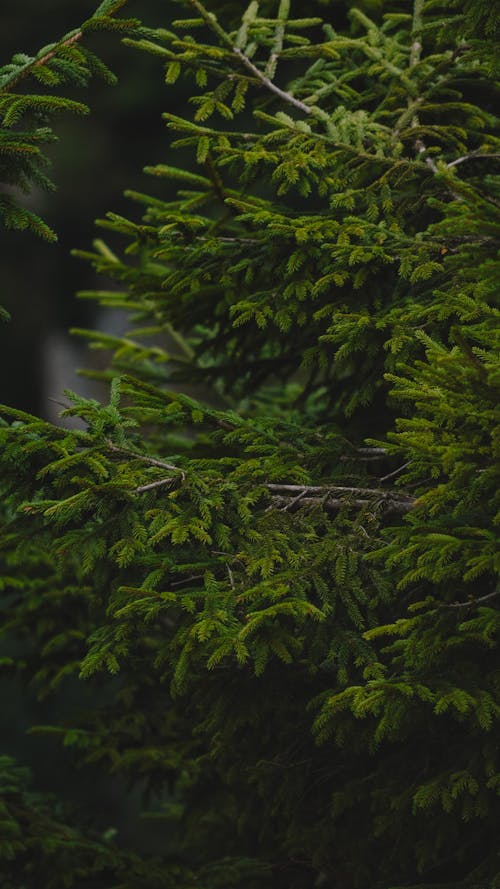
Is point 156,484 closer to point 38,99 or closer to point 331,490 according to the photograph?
point 331,490

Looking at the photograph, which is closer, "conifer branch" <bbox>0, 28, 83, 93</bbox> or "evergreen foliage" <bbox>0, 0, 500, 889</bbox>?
"evergreen foliage" <bbox>0, 0, 500, 889</bbox>

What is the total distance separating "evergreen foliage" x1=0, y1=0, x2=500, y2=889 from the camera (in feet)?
7.25

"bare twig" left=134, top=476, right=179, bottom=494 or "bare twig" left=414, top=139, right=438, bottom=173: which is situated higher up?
"bare twig" left=414, top=139, right=438, bottom=173

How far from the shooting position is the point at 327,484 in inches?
105

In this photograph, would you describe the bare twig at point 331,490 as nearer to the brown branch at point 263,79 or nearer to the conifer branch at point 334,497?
the conifer branch at point 334,497

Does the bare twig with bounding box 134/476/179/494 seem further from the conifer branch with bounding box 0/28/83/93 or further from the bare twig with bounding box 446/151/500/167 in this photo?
the bare twig with bounding box 446/151/500/167

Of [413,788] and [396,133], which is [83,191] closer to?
[396,133]

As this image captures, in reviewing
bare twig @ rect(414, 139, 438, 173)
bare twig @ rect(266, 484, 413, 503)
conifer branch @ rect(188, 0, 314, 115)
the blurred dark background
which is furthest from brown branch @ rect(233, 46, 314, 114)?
the blurred dark background

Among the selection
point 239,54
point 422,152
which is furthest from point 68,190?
point 422,152

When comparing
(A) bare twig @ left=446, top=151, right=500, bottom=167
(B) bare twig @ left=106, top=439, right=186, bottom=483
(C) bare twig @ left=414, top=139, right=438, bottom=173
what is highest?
(C) bare twig @ left=414, top=139, right=438, bottom=173

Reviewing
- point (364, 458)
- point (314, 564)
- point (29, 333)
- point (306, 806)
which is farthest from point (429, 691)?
point (29, 333)

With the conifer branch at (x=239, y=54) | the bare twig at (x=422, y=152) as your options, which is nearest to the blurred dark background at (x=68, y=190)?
the conifer branch at (x=239, y=54)

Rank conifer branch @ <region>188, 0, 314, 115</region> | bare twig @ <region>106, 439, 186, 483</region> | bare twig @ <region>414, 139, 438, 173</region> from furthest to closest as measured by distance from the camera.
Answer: conifer branch @ <region>188, 0, 314, 115</region> < bare twig @ <region>414, 139, 438, 173</region> < bare twig @ <region>106, 439, 186, 483</region>

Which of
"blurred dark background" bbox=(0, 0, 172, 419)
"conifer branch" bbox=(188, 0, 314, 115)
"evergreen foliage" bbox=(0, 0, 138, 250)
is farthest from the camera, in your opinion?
"blurred dark background" bbox=(0, 0, 172, 419)
